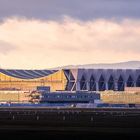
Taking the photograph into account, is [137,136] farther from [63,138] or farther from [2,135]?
[2,135]

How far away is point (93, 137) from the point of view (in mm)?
67625

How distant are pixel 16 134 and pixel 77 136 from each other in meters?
7.21

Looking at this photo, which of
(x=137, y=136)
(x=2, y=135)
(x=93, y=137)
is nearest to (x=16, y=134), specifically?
(x=2, y=135)

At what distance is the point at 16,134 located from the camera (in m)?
71.0

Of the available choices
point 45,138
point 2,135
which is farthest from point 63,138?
point 2,135

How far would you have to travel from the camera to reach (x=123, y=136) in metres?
68.9

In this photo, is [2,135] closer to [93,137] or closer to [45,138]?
[45,138]

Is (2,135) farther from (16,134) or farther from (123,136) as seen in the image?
(123,136)

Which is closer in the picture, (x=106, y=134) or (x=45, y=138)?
(x=45, y=138)

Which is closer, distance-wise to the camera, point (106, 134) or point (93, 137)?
point (93, 137)

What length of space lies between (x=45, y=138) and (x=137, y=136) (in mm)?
9954

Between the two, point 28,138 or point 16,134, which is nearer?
point 28,138

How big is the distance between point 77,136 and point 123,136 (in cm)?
504

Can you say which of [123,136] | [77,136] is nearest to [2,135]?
[77,136]
